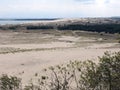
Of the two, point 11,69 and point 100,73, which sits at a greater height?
point 100,73

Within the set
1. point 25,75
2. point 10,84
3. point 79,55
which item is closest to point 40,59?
point 79,55

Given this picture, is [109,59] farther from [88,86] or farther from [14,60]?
[14,60]

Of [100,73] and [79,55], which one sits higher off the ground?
[100,73]

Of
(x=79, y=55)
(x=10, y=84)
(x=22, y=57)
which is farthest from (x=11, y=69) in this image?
(x=10, y=84)

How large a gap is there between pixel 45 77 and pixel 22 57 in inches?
580

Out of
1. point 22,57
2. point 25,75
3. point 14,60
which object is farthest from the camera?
point 22,57

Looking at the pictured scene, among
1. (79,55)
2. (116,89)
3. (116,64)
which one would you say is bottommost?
(79,55)

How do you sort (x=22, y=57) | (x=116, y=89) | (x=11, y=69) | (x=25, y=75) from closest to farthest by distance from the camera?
(x=116, y=89) < (x=25, y=75) < (x=11, y=69) < (x=22, y=57)

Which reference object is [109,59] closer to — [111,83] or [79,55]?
[111,83]

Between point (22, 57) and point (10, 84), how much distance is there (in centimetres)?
2702

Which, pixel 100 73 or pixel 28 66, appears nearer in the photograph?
pixel 100 73

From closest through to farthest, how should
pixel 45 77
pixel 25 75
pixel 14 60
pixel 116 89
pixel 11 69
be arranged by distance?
pixel 116 89
pixel 45 77
pixel 25 75
pixel 11 69
pixel 14 60

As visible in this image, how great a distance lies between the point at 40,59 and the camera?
3903cm

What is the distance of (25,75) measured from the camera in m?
28.8
